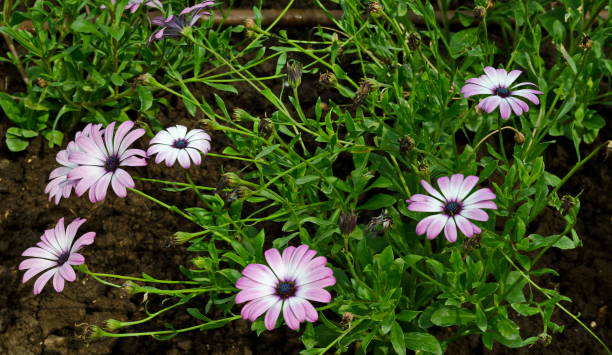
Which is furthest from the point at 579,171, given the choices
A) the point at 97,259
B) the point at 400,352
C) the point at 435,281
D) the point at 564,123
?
the point at 97,259

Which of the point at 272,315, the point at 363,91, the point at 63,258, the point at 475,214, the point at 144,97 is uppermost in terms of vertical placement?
the point at 144,97

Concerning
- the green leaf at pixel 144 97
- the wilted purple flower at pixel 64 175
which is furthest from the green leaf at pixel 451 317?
the green leaf at pixel 144 97

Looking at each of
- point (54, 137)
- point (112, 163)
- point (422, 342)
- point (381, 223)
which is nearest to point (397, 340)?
point (422, 342)

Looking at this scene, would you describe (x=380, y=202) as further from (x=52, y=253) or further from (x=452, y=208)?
(x=52, y=253)

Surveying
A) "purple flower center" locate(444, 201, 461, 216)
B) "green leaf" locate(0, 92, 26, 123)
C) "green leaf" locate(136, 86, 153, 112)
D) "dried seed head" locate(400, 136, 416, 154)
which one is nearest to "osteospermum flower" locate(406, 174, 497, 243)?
"purple flower center" locate(444, 201, 461, 216)

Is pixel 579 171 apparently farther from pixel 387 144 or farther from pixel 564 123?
pixel 387 144

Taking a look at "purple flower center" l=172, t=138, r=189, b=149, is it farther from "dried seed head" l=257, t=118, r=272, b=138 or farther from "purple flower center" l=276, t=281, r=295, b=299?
"purple flower center" l=276, t=281, r=295, b=299
